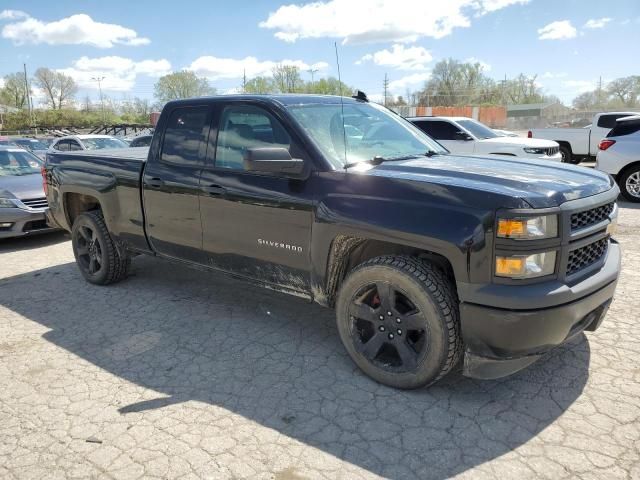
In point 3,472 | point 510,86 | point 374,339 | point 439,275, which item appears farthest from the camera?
point 510,86

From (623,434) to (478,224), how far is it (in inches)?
53.5

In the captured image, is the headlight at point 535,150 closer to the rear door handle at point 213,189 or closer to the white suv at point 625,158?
the white suv at point 625,158

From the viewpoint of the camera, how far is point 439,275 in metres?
3.03

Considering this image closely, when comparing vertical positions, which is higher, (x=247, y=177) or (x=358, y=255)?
(x=247, y=177)

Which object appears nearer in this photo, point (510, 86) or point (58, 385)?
point (58, 385)

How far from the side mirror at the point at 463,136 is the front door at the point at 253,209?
783 cm

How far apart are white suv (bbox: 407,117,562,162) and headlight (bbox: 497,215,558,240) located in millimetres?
7676

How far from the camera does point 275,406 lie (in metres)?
3.13

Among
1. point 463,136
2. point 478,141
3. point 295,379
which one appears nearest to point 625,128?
point 478,141

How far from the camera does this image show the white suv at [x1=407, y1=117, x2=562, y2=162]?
10398 millimetres

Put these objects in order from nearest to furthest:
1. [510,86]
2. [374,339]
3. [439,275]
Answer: [439,275]
[374,339]
[510,86]

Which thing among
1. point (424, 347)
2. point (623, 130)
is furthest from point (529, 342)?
point (623, 130)

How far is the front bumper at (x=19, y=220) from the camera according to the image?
7445mm

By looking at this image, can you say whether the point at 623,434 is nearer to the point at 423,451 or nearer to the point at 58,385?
the point at 423,451
